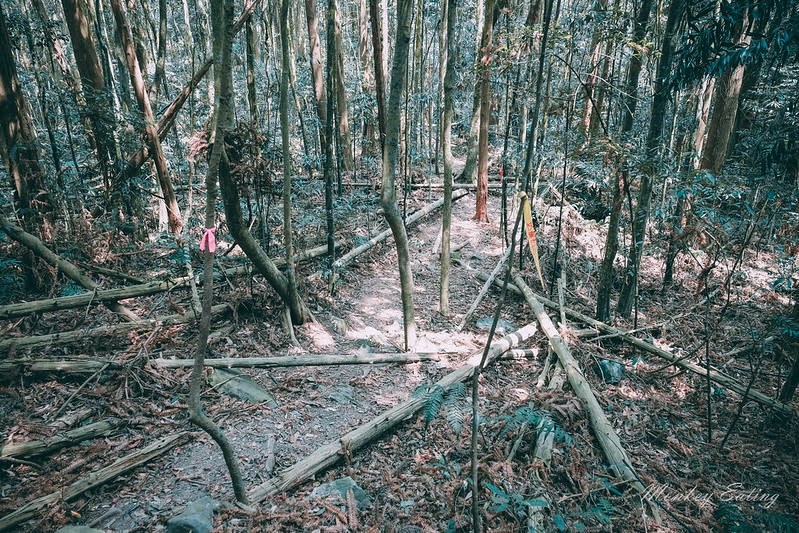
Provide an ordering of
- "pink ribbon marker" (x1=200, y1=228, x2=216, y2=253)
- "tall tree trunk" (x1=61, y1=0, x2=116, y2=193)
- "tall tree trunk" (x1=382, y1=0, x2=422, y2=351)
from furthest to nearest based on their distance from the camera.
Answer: "tall tree trunk" (x1=61, y1=0, x2=116, y2=193)
"tall tree trunk" (x1=382, y1=0, x2=422, y2=351)
"pink ribbon marker" (x1=200, y1=228, x2=216, y2=253)

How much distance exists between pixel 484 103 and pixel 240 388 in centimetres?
939

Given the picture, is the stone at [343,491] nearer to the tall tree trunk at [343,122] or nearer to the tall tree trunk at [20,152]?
the tall tree trunk at [20,152]

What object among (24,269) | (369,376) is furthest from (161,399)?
(24,269)

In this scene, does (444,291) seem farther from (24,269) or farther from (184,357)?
(24,269)

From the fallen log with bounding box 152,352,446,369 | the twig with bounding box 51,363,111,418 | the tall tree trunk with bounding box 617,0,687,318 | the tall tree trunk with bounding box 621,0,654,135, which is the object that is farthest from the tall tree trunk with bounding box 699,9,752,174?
the twig with bounding box 51,363,111,418

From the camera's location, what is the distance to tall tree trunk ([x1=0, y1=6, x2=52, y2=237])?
20.1 feet

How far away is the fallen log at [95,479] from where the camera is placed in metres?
3.01

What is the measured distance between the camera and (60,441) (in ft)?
Answer: 12.3

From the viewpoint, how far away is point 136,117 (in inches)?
286

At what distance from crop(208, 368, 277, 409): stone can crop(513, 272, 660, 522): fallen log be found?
370 centimetres

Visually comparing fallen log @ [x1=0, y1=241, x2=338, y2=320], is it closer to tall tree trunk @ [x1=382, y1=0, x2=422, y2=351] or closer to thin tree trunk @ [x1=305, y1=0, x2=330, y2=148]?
tall tree trunk @ [x1=382, y1=0, x2=422, y2=351]

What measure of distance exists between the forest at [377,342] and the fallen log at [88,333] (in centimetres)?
3

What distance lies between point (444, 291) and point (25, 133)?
7.29 meters

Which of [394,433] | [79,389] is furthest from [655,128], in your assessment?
[79,389]
